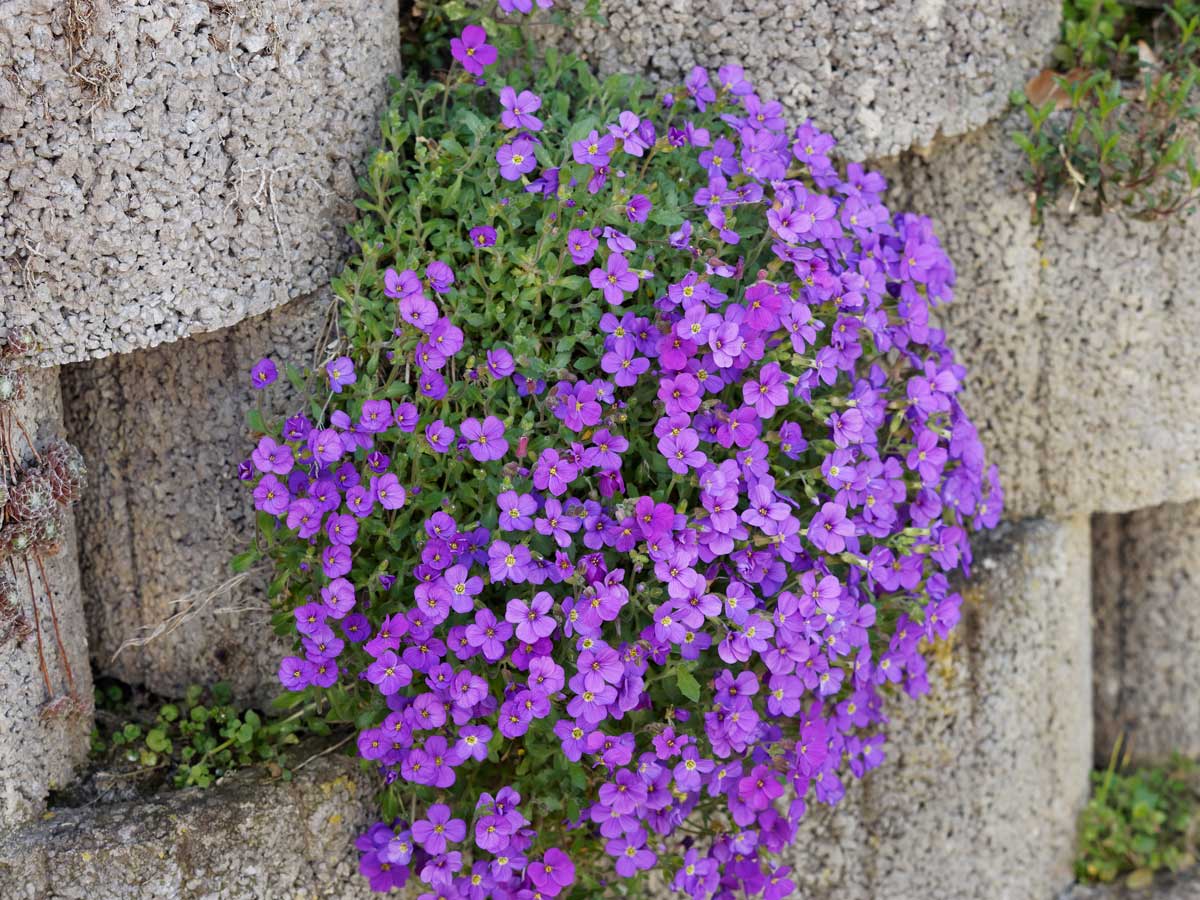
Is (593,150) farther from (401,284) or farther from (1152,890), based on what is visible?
(1152,890)

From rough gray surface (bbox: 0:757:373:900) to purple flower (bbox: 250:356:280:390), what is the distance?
0.71 m

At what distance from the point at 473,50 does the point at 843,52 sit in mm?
717

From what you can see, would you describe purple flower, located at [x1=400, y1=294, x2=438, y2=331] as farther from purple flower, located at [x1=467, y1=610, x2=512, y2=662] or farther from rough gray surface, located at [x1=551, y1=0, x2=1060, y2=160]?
rough gray surface, located at [x1=551, y1=0, x2=1060, y2=160]

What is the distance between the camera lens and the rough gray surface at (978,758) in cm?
270

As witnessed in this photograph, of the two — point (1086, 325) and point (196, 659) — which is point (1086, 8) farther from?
point (196, 659)

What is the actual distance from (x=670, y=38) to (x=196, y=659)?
152 centimetres

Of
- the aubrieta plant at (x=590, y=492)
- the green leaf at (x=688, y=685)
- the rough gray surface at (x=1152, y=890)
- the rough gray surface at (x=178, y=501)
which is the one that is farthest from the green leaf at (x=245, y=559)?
the rough gray surface at (x=1152, y=890)

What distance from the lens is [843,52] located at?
7.90ft

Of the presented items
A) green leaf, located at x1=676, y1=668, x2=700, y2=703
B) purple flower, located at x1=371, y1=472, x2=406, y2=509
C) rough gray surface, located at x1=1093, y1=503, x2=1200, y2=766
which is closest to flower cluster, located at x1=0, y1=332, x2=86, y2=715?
purple flower, located at x1=371, y1=472, x2=406, y2=509

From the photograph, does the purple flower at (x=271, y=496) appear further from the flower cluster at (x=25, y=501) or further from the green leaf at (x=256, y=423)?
the flower cluster at (x=25, y=501)

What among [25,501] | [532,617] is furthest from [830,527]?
[25,501]

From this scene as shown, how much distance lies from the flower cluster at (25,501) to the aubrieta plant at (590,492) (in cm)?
33

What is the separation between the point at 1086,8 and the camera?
8.59 feet

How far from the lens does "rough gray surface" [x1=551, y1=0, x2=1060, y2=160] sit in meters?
2.40
